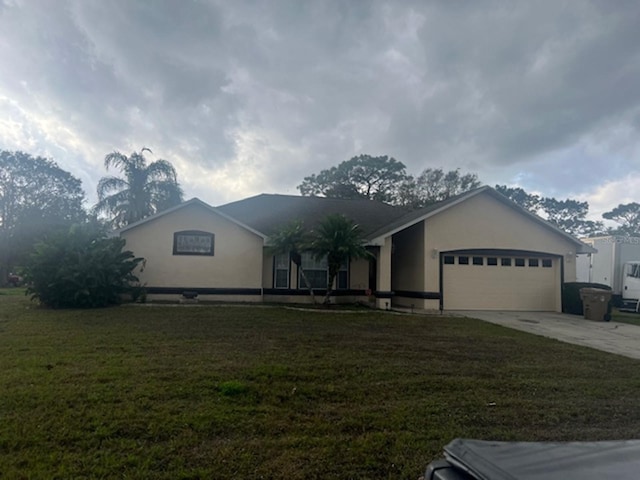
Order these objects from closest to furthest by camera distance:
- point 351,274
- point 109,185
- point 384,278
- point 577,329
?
point 577,329, point 384,278, point 351,274, point 109,185

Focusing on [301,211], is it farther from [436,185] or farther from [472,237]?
[436,185]

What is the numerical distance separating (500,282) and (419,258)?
344cm

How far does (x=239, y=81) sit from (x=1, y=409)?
1121 centimetres

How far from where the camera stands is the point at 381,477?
9.53ft

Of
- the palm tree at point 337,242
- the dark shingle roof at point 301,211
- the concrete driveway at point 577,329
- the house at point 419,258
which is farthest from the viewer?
the dark shingle roof at point 301,211

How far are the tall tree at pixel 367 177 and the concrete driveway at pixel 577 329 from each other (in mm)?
22691

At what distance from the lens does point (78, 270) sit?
12.1m

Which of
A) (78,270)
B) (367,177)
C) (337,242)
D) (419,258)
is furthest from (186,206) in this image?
(367,177)

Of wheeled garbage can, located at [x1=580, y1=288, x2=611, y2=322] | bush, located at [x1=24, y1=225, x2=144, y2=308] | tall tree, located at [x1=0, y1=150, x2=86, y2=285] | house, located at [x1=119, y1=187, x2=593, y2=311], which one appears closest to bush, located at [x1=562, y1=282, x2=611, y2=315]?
house, located at [x1=119, y1=187, x2=593, y2=311]

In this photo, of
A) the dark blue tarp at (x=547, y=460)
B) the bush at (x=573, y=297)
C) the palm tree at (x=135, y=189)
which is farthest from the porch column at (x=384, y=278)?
the palm tree at (x=135, y=189)

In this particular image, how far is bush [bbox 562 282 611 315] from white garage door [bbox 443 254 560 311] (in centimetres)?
29

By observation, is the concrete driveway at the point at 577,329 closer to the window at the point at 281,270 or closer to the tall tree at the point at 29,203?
the window at the point at 281,270

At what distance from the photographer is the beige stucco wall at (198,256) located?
1459 cm

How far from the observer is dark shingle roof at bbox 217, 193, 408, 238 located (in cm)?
1722
